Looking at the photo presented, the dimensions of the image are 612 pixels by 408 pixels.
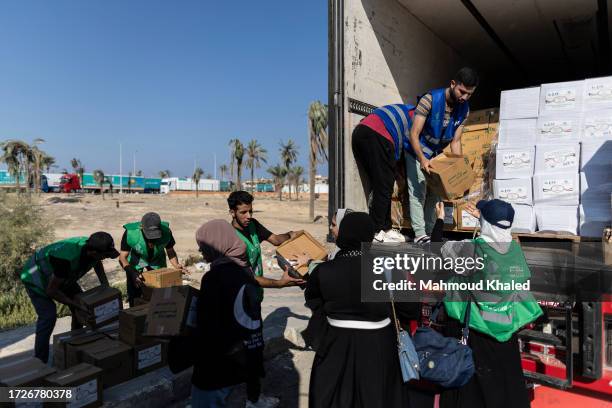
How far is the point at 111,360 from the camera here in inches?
129

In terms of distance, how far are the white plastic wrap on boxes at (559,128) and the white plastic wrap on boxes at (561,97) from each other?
0.16 ft

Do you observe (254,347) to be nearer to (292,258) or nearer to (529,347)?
(292,258)

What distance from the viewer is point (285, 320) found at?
519 centimetres

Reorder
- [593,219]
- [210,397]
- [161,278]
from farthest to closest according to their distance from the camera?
[161,278] → [593,219] → [210,397]

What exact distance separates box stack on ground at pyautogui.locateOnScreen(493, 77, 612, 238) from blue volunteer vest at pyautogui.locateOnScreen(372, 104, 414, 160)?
788mm

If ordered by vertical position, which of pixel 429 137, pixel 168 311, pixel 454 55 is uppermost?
pixel 454 55

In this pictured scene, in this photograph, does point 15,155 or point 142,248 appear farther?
point 15,155

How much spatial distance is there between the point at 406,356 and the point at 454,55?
3613 mm

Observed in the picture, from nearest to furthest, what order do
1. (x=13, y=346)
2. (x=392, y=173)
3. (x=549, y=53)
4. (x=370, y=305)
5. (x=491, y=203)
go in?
(x=370, y=305), (x=491, y=203), (x=392, y=173), (x=13, y=346), (x=549, y=53)

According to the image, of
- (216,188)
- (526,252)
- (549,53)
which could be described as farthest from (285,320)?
(216,188)

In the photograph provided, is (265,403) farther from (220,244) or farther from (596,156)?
(596,156)

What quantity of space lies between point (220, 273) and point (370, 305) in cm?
85

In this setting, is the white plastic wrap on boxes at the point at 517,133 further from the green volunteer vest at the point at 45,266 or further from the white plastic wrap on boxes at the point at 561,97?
the green volunteer vest at the point at 45,266

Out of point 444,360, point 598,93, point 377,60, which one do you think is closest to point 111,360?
point 444,360
